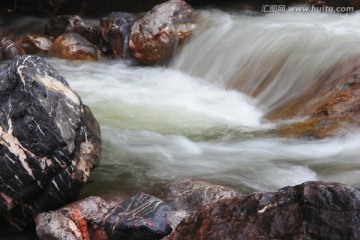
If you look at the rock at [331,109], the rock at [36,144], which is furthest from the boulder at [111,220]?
the rock at [331,109]

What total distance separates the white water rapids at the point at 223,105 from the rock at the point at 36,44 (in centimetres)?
100

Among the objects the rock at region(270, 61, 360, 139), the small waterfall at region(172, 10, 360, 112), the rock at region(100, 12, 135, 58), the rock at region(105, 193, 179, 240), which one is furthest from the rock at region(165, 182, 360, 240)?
the rock at region(100, 12, 135, 58)

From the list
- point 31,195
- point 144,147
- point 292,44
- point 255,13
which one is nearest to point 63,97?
point 31,195

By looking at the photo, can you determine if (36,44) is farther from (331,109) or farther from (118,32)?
(331,109)

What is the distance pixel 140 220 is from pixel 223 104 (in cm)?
419

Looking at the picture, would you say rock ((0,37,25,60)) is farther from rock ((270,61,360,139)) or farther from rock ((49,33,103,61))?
rock ((270,61,360,139))

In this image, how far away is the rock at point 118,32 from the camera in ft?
35.4

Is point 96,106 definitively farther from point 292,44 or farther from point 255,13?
point 255,13

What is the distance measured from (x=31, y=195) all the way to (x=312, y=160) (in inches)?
133

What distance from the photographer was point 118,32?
10797 mm

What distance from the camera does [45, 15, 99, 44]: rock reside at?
11.5 meters

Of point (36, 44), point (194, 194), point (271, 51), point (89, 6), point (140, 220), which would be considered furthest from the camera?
point (89, 6)

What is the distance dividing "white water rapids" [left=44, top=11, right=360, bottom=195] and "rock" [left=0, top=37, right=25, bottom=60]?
1114mm
